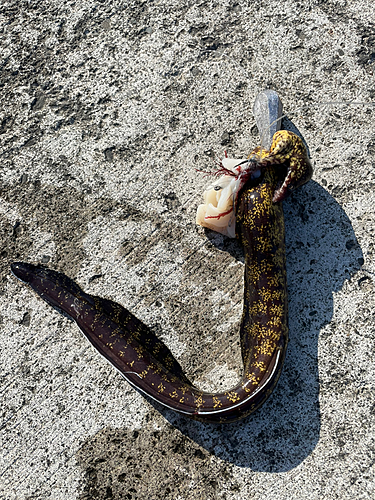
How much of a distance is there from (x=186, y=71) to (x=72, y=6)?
3.73 feet

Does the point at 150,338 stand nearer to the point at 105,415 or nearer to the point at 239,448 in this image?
the point at 105,415

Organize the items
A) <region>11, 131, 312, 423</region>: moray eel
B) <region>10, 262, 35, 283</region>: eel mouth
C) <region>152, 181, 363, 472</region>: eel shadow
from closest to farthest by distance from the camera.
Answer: <region>11, 131, 312, 423</region>: moray eel < <region>152, 181, 363, 472</region>: eel shadow < <region>10, 262, 35, 283</region>: eel mouth

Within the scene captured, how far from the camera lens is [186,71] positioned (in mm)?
3332

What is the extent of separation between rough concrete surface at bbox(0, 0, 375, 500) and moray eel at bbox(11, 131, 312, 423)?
0.20m

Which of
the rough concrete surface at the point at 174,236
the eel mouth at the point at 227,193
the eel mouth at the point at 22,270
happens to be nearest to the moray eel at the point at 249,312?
the eel mouth at the point at 227,193

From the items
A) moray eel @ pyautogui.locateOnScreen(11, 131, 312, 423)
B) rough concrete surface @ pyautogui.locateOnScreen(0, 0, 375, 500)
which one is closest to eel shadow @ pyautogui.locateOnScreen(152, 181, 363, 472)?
rough concrete surface @ pyautogui.locateOnScreen(0, 0, 375, 500)

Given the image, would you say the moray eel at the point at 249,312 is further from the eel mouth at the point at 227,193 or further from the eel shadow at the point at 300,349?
the eel shadow at the point at 300,349

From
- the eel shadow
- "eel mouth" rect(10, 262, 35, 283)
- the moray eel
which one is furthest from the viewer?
"eel mouth" rect(10, 262, 35, 283)

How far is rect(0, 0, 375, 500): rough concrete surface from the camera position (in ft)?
9.23

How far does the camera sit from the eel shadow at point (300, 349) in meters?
2.79

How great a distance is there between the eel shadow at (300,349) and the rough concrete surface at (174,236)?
0.4 inches

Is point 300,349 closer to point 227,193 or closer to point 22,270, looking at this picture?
point 227,193

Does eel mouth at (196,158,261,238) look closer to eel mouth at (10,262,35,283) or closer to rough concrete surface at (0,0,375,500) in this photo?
rough concrete surface at (0,0,375,500)

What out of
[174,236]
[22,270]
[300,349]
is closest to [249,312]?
[300,349]
